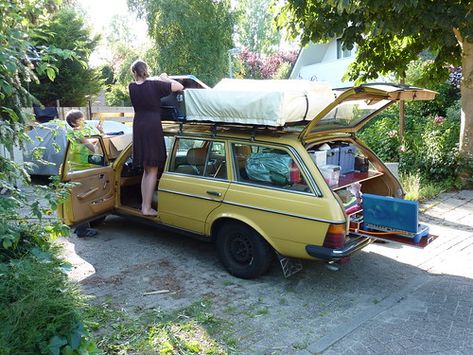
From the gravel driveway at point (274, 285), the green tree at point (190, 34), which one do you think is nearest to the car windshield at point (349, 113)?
the gravel driveway at point (274, 285)

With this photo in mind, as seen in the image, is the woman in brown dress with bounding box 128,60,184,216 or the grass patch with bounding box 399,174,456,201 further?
the grass patch with bounding box 399,174,456,201

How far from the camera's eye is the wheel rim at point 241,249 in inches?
185

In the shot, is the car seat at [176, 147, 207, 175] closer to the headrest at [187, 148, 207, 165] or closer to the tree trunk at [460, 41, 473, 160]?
the headrest at [187, 148, 207, 165]

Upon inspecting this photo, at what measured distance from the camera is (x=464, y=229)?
6.46 m

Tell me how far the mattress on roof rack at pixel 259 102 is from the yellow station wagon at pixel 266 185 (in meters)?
0.20

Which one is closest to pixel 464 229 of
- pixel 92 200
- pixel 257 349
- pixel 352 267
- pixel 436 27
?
pixel 352 267

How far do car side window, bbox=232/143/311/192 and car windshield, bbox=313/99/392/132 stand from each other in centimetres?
57

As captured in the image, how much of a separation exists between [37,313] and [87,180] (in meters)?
3.23

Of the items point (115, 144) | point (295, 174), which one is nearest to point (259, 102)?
point (295, 174)

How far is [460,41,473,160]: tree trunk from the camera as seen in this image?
8.34m

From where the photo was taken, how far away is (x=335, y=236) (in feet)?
13.3

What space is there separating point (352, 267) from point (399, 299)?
0.84 metres

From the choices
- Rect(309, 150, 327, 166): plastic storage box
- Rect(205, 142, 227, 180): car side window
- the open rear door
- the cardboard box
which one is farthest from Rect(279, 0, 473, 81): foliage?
the cardboard box

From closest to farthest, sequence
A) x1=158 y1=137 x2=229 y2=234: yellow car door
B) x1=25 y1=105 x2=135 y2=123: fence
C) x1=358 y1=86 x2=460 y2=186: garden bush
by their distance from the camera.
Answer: x1=158 y1=137 x2=229 y2=234: yellow car door
x1=358 y1=86 x2=460 y2=186: garden bush
x1=25 y1=105 x2=135 y2=123: fence
